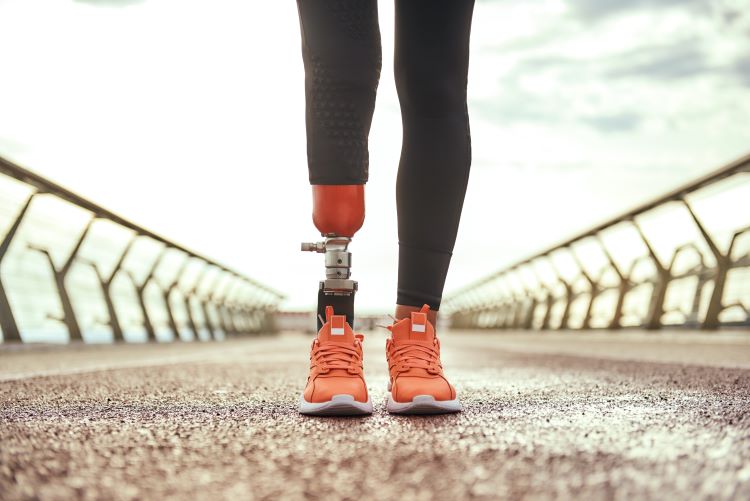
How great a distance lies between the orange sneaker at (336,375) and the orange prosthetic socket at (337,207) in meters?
0.17

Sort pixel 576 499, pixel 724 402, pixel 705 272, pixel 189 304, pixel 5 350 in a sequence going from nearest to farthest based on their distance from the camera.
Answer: pixel 576 499 < pixel 724 402 < pixel 5 350 < pixel 705 272 < pixel 189 304

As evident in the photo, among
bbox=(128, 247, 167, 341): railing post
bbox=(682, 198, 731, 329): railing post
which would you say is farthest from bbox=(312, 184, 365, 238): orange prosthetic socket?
bbox=(128, 247, 167, 341): railing post

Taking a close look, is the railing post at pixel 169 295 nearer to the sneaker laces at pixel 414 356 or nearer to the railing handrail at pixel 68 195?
the railing handrail at pixel 68 195

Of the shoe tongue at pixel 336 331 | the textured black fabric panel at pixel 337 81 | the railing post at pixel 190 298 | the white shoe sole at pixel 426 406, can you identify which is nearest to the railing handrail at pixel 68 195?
the railing post at pixel 190 298

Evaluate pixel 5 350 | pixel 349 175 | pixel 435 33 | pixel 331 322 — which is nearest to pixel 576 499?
pixel 331 322

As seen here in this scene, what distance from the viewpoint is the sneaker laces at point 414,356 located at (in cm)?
148

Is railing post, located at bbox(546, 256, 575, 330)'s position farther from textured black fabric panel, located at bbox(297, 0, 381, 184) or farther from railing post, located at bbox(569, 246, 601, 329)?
textured black fabric panel, located at bbox(297, 0, 381, 184)

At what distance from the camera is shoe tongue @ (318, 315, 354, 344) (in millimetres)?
1510

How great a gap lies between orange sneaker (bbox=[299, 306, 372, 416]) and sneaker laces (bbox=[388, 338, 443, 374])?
73 mm

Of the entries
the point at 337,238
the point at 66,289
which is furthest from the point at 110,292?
the point at 337,238

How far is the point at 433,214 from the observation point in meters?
1.62

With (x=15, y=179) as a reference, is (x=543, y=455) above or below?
below

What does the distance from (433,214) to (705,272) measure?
444 cm

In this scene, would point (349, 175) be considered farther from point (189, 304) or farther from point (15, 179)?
point (189, 304)
